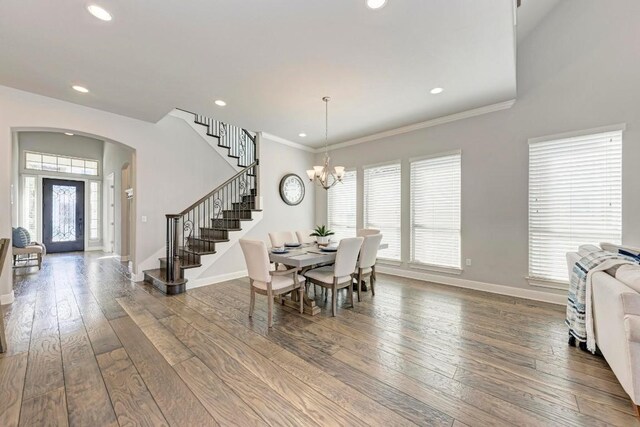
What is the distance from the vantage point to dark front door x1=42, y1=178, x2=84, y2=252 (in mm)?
7562

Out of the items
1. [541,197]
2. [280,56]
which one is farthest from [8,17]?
[541,197]

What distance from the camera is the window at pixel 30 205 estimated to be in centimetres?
712

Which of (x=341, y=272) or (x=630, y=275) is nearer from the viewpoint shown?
(x=630, y=275)

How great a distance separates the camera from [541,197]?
3787 millimetres

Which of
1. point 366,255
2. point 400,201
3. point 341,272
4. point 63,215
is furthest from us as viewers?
point 63,215

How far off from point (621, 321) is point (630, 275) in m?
0.37

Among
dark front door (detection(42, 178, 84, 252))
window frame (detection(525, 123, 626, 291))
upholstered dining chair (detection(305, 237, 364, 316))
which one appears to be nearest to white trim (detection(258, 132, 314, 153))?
upholstered dining chair (detection(305, 237, 364, 316))

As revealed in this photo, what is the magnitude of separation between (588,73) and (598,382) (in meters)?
3.75

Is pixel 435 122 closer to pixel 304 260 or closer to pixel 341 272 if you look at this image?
pixel 341 272

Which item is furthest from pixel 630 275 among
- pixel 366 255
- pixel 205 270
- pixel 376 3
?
pixel 205 270

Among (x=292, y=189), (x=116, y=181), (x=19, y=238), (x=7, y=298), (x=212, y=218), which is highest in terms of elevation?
(x=116, y=181)

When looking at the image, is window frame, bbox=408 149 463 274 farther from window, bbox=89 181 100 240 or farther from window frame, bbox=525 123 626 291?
window, bbox=89 181 100 240

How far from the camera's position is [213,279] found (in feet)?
15.3

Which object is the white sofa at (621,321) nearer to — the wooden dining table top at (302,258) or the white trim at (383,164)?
the wooden dining table top at (302,258)
